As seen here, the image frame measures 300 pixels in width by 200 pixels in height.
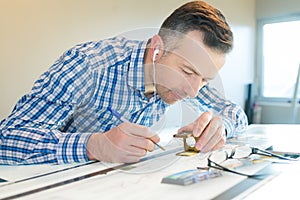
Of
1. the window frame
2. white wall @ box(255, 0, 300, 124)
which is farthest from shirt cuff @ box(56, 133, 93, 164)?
the window frame

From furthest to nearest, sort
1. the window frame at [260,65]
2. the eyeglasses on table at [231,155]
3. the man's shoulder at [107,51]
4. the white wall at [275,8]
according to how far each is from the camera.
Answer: the window frame at [260,65] < the white wall at [275,8] < the man's shoulder at [107,51] < the eyeglasses on table at [231,155]

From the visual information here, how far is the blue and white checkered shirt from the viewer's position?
32.1 inches

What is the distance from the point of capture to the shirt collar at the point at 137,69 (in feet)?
3.41

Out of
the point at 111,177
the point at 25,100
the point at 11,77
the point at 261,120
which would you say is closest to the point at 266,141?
the point at 111,177

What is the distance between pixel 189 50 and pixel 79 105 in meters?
0.34

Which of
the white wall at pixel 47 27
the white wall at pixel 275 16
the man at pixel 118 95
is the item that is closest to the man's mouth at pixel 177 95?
the man at pixel 118 95

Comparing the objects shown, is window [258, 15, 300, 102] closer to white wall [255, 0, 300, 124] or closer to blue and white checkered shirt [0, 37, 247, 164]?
white wall [255, 0, 300, 124]

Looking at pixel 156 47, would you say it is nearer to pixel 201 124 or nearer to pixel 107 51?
pixel 107 51

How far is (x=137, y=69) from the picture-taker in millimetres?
1040

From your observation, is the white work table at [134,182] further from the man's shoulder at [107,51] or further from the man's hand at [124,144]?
the man's shoulder at [107,51]

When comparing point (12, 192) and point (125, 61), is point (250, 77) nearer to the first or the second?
point (125, 61)

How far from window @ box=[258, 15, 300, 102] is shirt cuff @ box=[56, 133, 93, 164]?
2.74 metres

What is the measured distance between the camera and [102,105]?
1038mm

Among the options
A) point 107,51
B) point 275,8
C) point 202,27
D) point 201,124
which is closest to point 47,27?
point 107,51
